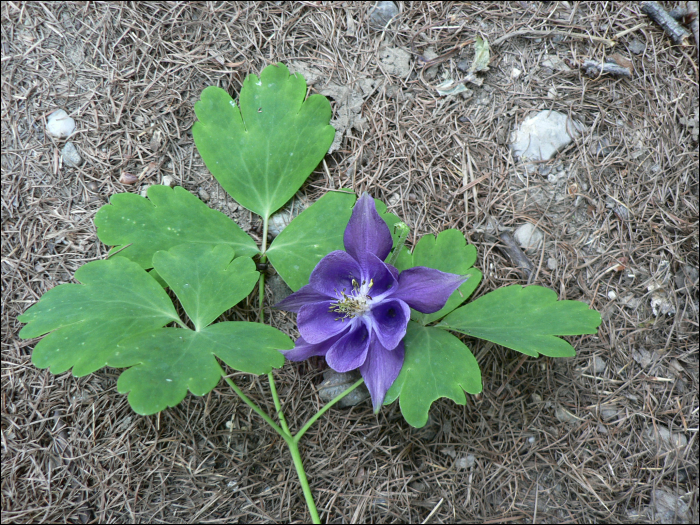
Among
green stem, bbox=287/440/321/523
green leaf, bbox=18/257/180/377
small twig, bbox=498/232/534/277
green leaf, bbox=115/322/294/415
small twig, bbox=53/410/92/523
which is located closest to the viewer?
green leaf, bbox=115/322/294/415

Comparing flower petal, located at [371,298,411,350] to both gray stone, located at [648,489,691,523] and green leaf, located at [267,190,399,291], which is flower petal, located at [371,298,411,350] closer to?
green leaf, located at [267,190,399,291]

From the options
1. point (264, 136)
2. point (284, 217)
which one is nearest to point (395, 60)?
point (264, 136)

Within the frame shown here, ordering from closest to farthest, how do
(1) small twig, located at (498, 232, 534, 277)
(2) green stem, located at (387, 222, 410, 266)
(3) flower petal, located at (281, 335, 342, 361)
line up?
Result: (2) green stem, located at (387, 222, 410, 266)
(3) flower petal, located at (281, 335, 342, 361)
(1) small twig, located at (498, 232, 534, 277)

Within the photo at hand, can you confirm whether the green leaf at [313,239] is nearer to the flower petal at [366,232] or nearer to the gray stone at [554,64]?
the flower petal at [366,232]

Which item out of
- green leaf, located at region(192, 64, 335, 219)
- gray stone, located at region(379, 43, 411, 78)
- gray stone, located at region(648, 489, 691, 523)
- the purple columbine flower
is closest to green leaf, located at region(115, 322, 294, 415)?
the purple columbine flower

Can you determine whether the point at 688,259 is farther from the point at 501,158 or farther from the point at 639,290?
the point at 501,158

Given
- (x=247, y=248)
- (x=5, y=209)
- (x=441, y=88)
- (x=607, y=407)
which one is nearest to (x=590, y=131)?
(x=441, y=88)
